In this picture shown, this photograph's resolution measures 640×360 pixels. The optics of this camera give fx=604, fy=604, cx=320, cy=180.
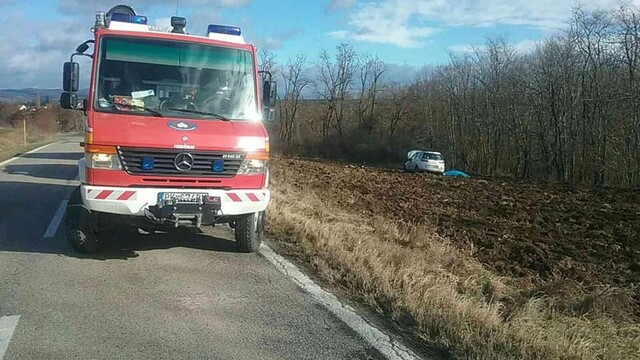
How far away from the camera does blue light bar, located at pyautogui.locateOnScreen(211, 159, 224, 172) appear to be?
23.5 feet

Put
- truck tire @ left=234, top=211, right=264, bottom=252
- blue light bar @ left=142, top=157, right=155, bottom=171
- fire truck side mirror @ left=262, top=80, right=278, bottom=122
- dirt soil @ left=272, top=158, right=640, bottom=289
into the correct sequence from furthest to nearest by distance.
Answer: dirt soil @ left=272, top=158, right=640, bottom=289 < fire truck side mirror @ left=262, top=80, right=278, bottom=122 < truck tire @ left=234, top=211, right=264, bottom=252 < blue light bar @ left=142, top=157, right=155, bottom=171

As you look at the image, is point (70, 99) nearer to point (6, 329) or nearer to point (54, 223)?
point (54, 223)

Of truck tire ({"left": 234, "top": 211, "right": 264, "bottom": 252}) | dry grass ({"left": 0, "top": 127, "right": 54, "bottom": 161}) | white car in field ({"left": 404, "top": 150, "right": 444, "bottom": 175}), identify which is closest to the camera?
truck tire ({"left": 234, "top": 211, "right": 264, "bottom": 252})

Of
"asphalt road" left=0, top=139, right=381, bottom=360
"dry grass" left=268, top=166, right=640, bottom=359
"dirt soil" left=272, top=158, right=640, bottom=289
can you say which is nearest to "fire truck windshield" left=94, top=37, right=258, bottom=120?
"asphalt road" left=0, top=139, right=381, bottom=360

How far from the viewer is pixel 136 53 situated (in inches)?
294

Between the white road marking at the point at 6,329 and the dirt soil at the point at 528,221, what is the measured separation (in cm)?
738

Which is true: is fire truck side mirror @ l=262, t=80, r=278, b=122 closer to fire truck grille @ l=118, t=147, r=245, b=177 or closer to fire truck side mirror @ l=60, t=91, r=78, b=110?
fire truck grille @ l=118, t=147, r=245, b=177

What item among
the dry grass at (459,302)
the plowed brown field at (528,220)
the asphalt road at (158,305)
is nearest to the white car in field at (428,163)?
the plowed brown field at (528,220)

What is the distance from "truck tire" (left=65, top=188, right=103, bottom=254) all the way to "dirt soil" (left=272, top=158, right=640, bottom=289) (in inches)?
253

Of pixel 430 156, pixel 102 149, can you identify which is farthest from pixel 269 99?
pixel 430 156

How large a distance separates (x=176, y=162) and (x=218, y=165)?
50 centimetres

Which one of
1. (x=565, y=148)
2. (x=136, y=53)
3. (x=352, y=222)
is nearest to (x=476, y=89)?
(x=565, y=148)

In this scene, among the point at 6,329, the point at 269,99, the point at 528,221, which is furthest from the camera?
the point at 528,221

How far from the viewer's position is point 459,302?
5.85 metres
